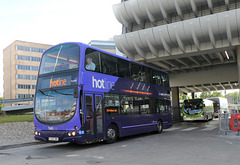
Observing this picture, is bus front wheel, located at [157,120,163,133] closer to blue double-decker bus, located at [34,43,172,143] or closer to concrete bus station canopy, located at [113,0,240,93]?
blue double-decker bus, located at [34,43,172,143]

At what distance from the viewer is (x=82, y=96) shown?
968cm

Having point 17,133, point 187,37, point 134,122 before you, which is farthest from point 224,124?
point 17,133

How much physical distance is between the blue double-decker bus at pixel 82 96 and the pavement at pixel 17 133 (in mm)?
3874

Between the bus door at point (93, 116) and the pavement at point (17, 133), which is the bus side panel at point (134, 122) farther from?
the pavement at point (17, 133)

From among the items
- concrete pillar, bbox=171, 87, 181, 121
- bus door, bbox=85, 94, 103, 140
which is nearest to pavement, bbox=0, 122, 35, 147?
bus door, bbox=85, 94, 103, 140

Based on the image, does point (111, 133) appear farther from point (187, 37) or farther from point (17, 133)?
point (187, 37)

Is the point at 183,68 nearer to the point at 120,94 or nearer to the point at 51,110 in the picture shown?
the point at 120,94

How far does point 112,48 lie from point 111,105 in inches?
3969

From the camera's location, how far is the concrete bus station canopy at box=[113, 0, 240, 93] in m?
19.0

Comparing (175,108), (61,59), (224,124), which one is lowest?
(224,124)

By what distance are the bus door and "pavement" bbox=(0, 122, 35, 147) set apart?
4.59 metres

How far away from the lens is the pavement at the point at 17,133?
42.8 feet

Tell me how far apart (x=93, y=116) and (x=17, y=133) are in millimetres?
7791

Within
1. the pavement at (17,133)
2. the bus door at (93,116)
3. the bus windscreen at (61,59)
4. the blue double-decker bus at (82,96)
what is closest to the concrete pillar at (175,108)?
the pavement at (17,133)
